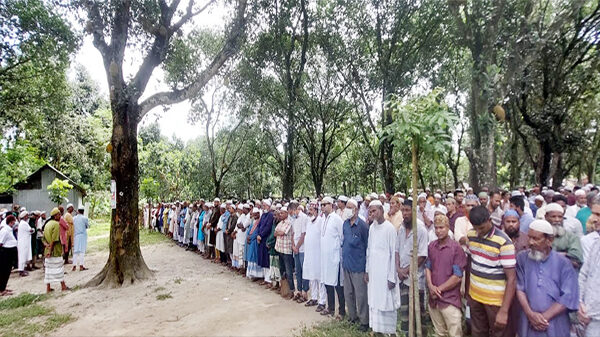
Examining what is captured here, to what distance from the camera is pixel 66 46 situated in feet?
35.6

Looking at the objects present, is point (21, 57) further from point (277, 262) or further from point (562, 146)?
point (562, 146)

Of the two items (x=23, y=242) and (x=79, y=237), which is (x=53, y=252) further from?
(x=23, y=242)

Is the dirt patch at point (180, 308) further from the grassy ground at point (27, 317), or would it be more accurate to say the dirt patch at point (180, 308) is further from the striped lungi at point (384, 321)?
the striped lungi at point (384, 321)

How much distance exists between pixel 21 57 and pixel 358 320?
13.5 m

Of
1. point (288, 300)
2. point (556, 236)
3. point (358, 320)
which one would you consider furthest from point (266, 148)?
point (556, 236)

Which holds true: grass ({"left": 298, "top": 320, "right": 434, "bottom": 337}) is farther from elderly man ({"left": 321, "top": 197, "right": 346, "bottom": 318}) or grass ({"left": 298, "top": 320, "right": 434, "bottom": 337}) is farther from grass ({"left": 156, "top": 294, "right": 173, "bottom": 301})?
grass ({"left": 156, "top": 294, "right": 173, "bottom": 301})

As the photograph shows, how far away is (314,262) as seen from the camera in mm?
6723

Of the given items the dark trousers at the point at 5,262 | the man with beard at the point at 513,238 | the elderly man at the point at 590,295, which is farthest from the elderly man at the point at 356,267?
the dark trousers at the point at 5,262

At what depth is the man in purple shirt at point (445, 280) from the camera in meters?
3.90

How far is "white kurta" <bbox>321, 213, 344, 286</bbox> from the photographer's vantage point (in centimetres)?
609

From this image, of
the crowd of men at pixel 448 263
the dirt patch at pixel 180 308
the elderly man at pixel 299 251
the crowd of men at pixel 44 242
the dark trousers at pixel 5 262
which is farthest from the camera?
the dark trousers at pixel 5 262

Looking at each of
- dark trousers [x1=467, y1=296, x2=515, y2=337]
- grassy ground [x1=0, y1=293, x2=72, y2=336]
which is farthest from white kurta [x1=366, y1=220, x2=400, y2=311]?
grassy ground [x1=0, y1=293, x2=72, y2=336]

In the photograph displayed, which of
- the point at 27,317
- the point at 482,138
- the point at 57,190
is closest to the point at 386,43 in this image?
the point at 482,138

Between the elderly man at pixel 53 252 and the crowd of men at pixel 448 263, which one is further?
the elderly man at pixel 53 252
